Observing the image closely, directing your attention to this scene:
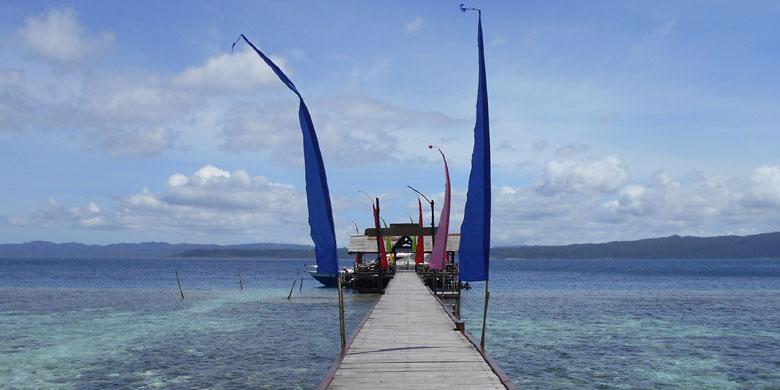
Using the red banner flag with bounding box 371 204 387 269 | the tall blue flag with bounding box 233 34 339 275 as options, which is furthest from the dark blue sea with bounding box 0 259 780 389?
the tall blue flag with bounding box 233 34 339 275

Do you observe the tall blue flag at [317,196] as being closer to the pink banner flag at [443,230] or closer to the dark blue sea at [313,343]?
the dark blue sea at [313,343]

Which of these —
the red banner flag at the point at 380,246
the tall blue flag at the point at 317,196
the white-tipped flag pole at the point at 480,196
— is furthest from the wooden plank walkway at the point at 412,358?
the red banner flag at the point at 380,246

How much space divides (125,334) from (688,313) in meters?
35.0

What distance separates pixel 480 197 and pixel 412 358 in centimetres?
416

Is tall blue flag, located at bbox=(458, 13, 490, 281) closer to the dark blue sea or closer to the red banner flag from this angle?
the dark blue sea

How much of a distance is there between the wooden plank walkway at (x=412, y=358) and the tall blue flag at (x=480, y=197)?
2.20m

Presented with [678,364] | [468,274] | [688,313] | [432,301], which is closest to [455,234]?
[688,313]

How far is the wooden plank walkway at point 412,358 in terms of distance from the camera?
13.7 m

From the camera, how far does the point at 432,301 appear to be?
30891 mm

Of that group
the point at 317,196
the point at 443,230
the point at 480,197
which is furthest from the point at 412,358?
the point at 443,230

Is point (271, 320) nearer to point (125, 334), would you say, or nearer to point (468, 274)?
point (125, 334)

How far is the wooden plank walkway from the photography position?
13737 millimetres

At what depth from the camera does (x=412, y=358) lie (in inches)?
642

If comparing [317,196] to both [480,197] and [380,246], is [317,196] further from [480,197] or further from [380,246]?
[380,246]
